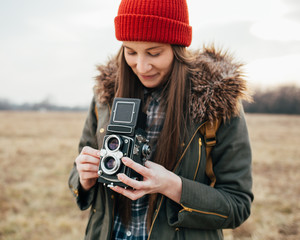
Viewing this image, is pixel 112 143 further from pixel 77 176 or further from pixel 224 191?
pixel 224 191

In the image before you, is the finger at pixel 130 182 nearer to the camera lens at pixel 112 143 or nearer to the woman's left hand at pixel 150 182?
the woman's left hand at pixel 150 182

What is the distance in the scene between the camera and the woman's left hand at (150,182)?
162 cm

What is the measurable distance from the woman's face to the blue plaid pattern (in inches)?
7.6

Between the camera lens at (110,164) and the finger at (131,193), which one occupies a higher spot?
the camera lens at (110,164)

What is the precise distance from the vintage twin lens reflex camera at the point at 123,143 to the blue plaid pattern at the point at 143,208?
0.78 feet

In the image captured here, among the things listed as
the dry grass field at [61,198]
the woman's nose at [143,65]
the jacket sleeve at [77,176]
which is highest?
the woman's nose at [143,65]

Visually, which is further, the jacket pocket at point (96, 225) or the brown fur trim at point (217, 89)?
the jacket pocket at point (96, 225)

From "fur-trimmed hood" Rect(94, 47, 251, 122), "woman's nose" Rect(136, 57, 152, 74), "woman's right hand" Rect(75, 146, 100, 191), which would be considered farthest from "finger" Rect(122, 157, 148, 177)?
"woman's nose" Rect(136, 57, 152, 74)

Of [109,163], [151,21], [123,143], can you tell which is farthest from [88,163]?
[151,21]

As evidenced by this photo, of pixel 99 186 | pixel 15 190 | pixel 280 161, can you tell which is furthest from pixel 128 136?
pixel 280 161

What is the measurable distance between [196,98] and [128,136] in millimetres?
624

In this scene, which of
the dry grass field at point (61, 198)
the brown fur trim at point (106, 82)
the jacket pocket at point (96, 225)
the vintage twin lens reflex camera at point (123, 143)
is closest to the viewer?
the vintage twin lens reflex camera at point (123, 143)

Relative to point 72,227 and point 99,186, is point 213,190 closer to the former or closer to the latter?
point 99,186

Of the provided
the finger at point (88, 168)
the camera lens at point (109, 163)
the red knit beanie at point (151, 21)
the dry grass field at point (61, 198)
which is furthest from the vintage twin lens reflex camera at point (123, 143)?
the dry grass field at point (61, 198)
